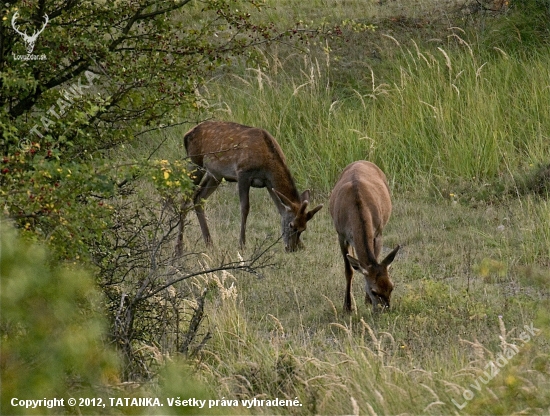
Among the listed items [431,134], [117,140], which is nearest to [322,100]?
[431,134]

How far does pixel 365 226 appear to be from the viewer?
982 cm

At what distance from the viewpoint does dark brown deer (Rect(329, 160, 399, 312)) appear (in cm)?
942

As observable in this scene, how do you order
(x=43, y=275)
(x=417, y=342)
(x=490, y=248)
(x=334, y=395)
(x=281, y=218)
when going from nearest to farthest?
(x=43, y=275) < (x=334, y=395) < (x=417, y=342) < (x=490, y=248) < (x=281, y=218)

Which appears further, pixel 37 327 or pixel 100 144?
pixel 100 144

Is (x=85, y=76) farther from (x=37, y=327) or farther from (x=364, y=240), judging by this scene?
(x=37, y=327)

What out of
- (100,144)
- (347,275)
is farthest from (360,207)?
(100,144)

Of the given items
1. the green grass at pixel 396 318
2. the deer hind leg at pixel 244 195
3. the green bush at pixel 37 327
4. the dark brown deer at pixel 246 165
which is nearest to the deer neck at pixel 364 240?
the green grass at pixel 396 318

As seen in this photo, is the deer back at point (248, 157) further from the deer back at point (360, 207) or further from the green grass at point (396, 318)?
the deer back at point (360, 207)

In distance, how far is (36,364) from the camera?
9.99 ft

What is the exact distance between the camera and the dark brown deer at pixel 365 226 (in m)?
9.42

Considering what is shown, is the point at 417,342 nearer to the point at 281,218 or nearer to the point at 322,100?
the point at 281,218

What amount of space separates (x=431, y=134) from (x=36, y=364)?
12.8 meters

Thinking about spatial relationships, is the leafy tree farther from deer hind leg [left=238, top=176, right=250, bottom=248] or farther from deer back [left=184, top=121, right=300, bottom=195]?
deer hind leg [left=238, top=176, right=250, bottom=248]

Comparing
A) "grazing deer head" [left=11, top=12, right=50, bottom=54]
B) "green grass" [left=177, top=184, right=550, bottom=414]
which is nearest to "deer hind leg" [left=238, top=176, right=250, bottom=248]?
"green grass" [left=177, top=184, right=550, bottom=414]
